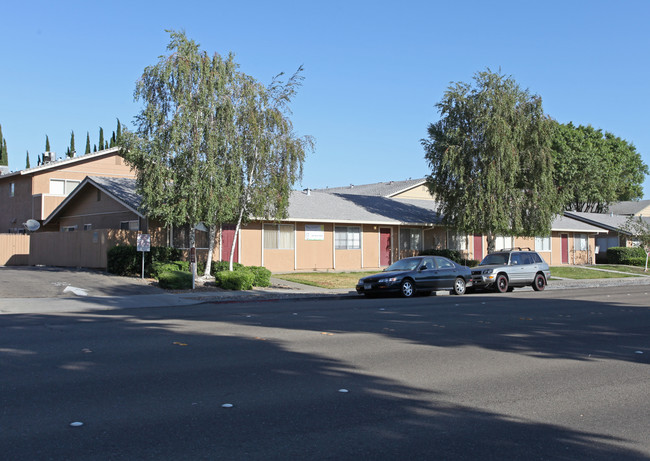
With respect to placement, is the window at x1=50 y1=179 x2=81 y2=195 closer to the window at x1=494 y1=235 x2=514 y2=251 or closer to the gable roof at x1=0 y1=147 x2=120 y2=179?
the gable roof at x1=0 y1=147 x2=120 y2=179

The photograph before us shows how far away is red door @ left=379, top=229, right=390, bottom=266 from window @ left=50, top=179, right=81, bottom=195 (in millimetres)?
20351

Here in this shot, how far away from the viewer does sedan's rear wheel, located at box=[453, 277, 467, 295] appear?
22.7 m

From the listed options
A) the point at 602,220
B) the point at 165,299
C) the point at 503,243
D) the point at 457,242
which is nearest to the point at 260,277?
the point at 165,299

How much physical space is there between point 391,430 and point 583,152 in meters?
61.6

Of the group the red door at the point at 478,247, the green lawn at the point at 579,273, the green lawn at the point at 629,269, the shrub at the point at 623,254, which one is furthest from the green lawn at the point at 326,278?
the shrub at the point at 623,254

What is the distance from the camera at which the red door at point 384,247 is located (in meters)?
35.5

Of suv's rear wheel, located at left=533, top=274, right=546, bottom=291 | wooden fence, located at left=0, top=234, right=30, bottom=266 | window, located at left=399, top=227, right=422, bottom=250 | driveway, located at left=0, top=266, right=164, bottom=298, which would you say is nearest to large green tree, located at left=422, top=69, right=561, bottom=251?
window, located at left=399, top=227, right=422, bottom=250

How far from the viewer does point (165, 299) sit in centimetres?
1970

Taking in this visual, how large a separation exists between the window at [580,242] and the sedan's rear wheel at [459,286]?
28.2 m

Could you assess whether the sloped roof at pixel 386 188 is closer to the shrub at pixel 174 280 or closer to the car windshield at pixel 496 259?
the car windshield at pixel 496 259

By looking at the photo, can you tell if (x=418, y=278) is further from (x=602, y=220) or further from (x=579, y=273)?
(x=602, y=220)

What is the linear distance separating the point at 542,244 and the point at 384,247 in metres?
15.6

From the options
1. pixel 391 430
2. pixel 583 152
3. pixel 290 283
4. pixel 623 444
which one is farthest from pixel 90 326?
pixel 583 152

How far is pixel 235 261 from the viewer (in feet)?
96.9
